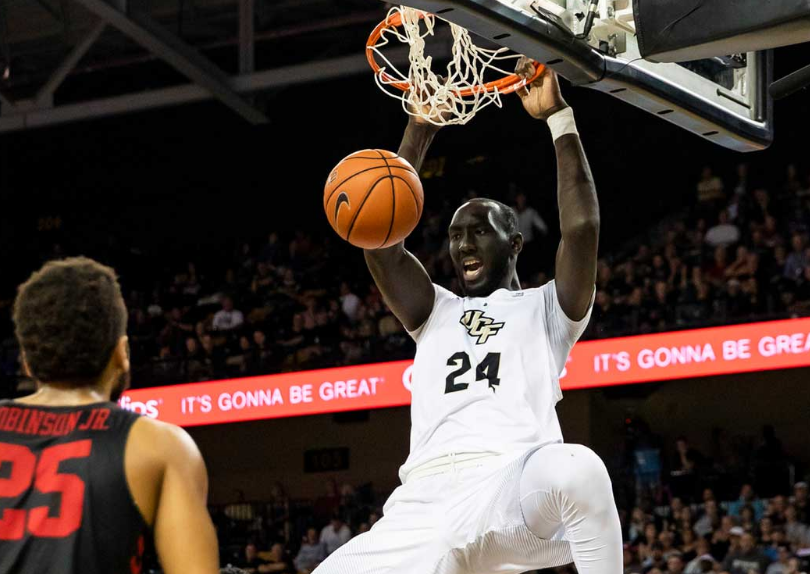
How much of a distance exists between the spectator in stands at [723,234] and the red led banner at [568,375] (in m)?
1.62


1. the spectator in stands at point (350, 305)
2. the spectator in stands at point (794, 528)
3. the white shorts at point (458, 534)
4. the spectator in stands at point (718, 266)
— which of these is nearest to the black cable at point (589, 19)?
the white shorts at point (458, 534)

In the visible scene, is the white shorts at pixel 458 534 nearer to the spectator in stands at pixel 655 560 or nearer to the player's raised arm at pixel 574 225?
the player's raised arm at pixel 574 225

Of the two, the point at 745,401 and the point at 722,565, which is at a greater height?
the point at 745,401

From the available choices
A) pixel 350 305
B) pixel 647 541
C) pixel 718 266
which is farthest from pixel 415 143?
pixel 350 305

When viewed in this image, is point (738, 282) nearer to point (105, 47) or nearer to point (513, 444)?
point (513, 444)

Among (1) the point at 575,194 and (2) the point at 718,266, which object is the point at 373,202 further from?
(2) the point at 718,266

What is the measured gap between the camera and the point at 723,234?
13.3 m

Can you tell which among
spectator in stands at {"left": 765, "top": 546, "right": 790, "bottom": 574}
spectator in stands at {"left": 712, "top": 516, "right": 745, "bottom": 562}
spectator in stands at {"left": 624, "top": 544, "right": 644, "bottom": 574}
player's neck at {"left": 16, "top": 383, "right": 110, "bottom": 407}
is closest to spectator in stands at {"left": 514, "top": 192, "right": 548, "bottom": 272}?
spectator in stands at {"left": 624, "top": 544, "right": 644, "bottom": 574}

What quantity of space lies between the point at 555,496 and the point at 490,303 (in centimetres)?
92

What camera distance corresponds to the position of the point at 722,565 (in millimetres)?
10453

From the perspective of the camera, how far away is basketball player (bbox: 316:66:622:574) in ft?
12.7

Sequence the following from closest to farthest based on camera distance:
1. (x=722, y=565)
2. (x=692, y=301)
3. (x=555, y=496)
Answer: (x=555, y=496) → (x=722, y=565) → (x=692, y=301)

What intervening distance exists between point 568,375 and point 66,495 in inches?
413

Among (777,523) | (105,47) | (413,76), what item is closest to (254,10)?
(105,47)
